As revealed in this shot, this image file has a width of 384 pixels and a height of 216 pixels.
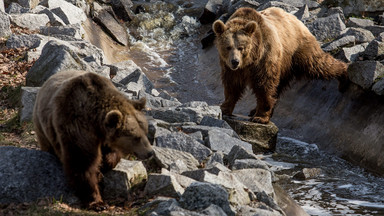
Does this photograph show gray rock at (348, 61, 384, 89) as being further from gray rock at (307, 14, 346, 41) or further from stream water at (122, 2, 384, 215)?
gray rock at (307, 14, 346, 41)

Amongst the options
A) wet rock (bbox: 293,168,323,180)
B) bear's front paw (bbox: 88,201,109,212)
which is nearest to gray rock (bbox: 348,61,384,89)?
wet rock (bbox: 293,168,323,180)

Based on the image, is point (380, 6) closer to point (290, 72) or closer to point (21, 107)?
point (290, 72)

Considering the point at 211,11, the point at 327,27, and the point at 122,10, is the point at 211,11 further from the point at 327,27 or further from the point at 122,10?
the point at 327,27

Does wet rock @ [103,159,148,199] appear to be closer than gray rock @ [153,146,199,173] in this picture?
Yes

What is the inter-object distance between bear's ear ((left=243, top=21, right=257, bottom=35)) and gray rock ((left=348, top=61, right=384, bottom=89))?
2078 millimetres

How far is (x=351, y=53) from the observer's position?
30.7 feet

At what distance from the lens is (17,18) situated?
35.6 feet

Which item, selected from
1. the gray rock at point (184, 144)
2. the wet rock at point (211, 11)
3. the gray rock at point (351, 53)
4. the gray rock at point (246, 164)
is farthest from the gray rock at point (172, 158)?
the wet rock at point (211, 11)

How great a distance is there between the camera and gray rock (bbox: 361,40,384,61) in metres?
8.41

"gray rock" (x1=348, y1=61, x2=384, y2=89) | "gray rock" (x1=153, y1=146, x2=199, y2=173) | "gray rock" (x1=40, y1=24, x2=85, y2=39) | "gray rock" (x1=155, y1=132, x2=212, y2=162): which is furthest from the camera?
"gray rock" (x1=40, y1=24, x2=85, y2=39)

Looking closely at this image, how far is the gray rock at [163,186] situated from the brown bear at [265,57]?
132 inches

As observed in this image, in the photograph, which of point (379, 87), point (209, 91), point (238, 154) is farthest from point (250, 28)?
point (209, 91)

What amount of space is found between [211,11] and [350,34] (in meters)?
6.80

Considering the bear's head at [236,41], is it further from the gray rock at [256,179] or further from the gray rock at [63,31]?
the gray rock at [63,31]
